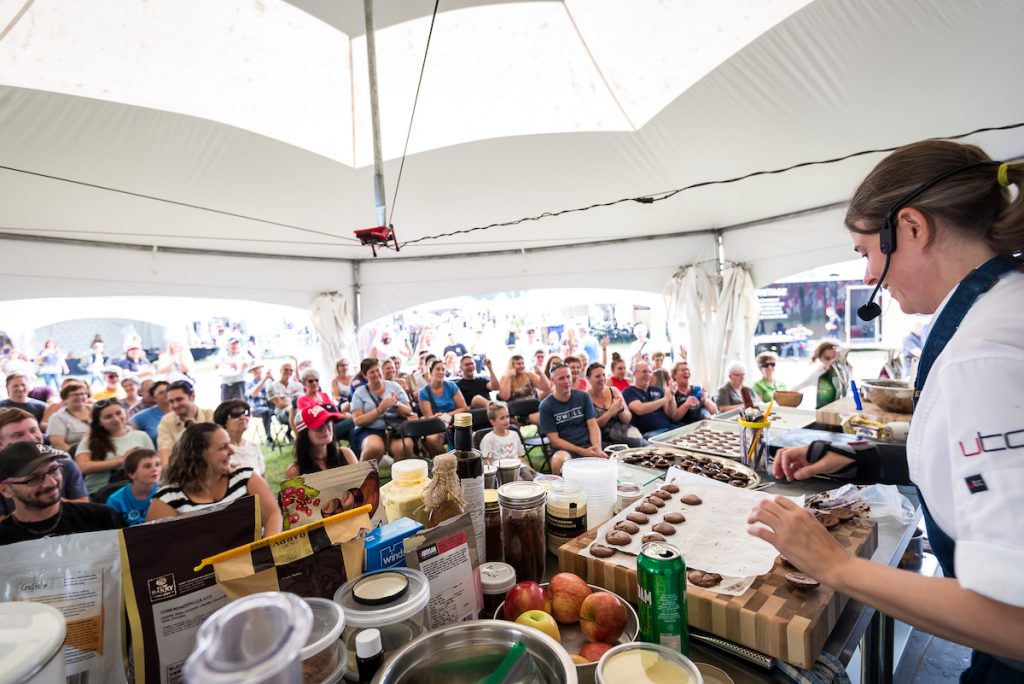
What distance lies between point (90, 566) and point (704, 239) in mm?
7845

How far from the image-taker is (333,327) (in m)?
7.57

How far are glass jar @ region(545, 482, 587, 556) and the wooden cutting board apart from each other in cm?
13

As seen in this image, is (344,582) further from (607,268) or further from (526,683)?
(607,268)

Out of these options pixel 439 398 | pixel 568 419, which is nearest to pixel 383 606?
pixel 568 419

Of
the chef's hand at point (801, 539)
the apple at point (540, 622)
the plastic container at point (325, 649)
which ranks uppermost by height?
the chef's hand at point (801, 539)

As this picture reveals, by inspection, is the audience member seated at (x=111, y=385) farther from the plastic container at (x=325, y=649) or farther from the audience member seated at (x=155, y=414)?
the plastic container at (x=325, y=649)

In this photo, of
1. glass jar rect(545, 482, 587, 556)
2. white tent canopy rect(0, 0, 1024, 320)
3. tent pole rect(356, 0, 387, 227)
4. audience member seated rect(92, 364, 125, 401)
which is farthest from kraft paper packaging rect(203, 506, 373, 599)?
audience member seated rect(92, 364, 125, 401)

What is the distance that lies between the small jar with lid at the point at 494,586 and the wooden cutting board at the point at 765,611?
0.23 metres

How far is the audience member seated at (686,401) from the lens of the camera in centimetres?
532

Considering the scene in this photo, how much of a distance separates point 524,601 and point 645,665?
284mm

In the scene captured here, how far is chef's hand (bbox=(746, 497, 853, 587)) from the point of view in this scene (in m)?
0.87

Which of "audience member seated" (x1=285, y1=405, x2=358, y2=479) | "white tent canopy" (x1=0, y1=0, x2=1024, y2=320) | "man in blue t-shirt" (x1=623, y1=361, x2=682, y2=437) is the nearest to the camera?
"white tent canopy" (x1=0, y1=0, x2=1024, y2=320)

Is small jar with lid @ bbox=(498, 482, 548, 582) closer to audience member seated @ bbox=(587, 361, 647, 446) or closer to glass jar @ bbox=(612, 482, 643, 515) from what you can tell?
glass jar @ bbox=(612, 482, 643, 515)

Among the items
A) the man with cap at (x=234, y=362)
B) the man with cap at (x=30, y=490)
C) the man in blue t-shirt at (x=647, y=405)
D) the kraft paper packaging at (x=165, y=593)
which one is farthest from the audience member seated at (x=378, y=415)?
the kraft paper packaging at (x=165, y=593)
